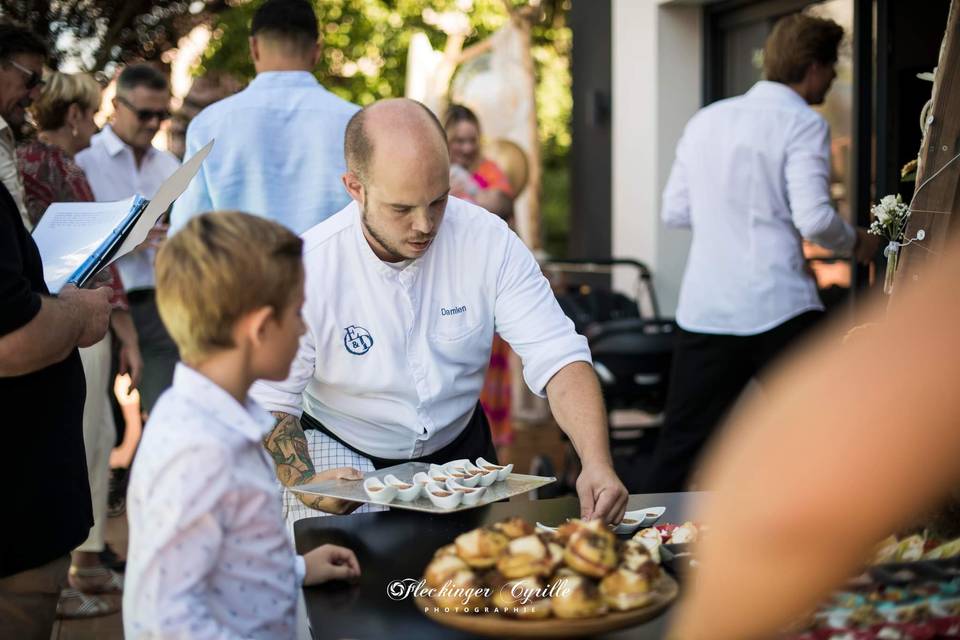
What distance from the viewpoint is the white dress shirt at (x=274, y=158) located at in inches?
161

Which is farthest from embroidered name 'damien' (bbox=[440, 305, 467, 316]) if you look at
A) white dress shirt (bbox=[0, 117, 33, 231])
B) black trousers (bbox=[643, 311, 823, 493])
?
black trousers (bbox=[643, 311, 823, 493])

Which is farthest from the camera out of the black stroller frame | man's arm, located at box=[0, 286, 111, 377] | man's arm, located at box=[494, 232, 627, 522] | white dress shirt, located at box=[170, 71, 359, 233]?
the black stroller frame

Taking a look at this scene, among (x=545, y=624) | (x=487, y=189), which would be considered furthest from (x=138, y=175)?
(x=545, y=624)

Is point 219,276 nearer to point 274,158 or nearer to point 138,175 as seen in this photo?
point 274,158


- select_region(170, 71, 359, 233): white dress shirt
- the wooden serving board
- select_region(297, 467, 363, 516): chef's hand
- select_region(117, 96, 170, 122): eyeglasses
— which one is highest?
select_region(117, 96, 170, 122): eyeglasses

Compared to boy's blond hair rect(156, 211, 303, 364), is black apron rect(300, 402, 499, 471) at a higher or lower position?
lower

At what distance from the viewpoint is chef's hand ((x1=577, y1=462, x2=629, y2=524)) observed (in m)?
2.14

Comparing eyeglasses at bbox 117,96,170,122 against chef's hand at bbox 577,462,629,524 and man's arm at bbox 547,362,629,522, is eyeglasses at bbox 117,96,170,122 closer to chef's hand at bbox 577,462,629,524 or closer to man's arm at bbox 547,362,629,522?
man's arm at bbox 547,362,629,522

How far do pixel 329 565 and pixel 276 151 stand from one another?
2530 millimetres

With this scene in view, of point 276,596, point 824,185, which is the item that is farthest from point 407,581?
point 824,185

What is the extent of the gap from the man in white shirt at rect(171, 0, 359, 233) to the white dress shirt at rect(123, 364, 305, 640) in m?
2.50

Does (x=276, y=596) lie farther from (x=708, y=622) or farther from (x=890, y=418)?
(x=890, y=418)

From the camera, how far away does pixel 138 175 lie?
5.39 metres

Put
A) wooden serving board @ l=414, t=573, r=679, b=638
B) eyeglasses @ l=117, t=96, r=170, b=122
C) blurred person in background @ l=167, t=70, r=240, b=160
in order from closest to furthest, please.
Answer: wooden serving board @ l=414, t=573, r=679, b=638 → eyeglasses @ l=117, t=96, r=170, b=122 → blurred person in background @ l=167, t=70, r=240, b=160
